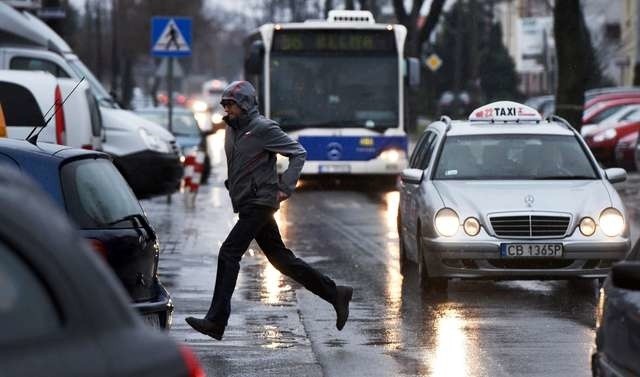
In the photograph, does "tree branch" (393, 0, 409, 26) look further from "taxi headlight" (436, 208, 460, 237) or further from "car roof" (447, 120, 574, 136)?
"taxi headlight" (436, 208, 460, 237)

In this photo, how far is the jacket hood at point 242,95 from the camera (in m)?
11.0

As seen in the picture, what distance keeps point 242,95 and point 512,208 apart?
3.01m

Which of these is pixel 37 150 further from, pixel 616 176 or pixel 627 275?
pixel 616 176

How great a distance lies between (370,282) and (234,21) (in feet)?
524

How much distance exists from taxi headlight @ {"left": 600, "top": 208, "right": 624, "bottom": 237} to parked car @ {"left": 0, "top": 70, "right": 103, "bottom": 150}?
5.10 m

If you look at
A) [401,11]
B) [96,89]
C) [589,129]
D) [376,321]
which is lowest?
[589,129]

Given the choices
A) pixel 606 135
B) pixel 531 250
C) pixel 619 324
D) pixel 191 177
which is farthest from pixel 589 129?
pixel 619 324

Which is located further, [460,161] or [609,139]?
[609,139]

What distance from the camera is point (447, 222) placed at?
13266 millimetres

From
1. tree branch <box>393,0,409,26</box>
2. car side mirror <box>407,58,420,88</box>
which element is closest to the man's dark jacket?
car side mirror <box>407,58,420,88</box>

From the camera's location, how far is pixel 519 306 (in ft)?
42.2

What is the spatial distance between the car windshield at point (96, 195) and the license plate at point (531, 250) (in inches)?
193

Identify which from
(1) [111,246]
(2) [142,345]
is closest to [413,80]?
(1) [111,246]

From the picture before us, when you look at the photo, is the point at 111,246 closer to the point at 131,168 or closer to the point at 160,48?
the point at 131,168
